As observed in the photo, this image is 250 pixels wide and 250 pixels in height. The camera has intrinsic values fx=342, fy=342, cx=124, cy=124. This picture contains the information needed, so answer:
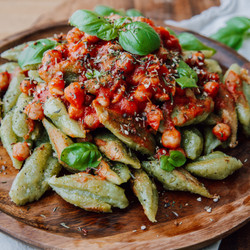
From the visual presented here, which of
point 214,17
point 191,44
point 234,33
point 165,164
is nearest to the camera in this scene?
point 165,164

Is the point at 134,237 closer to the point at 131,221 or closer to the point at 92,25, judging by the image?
the point at 131,221

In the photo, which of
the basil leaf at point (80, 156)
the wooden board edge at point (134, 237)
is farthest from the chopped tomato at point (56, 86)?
the wooden board edge at point (134, 237)

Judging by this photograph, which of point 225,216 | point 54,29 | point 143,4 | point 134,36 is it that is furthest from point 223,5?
point 225,216

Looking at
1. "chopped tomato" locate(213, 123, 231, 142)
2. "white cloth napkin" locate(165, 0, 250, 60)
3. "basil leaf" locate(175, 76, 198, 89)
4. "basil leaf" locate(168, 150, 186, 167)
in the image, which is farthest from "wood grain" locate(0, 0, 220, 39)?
"basil leaf" locate(168, 150, 186, 167)

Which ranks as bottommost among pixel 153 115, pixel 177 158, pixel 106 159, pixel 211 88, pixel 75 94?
pixel 177 158

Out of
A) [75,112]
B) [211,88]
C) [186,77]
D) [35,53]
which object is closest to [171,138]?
[186,77]

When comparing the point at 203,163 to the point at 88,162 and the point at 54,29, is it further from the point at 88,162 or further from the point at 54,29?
the point at 54,29
